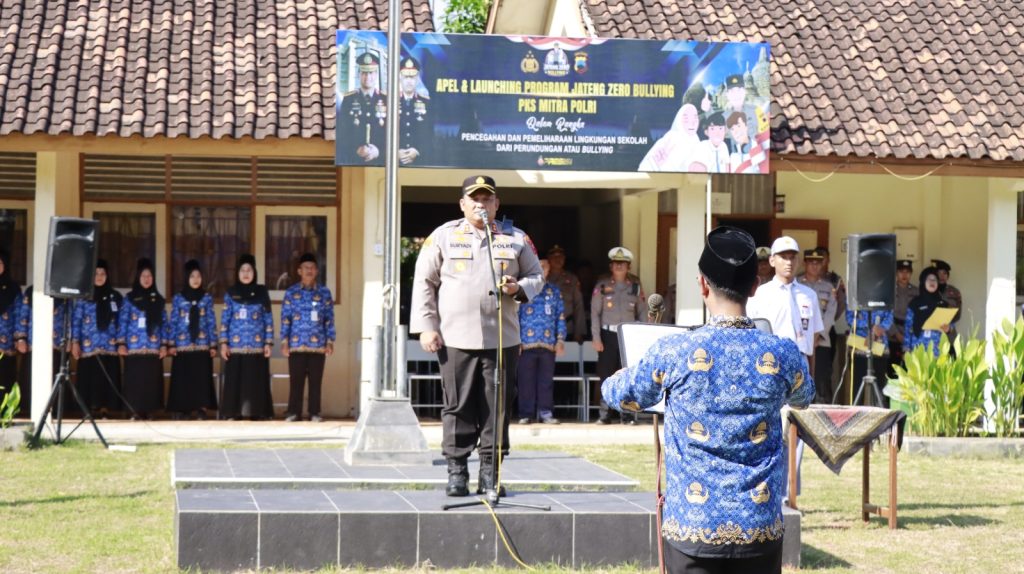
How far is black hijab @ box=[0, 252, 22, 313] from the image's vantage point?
15.3 metres

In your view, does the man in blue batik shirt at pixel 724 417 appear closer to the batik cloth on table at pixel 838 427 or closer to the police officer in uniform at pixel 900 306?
the batik cloth on table at pixel 838 427

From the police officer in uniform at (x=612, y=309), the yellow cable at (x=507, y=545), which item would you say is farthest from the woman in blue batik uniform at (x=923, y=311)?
the yellow cable at (x=507, y=545)

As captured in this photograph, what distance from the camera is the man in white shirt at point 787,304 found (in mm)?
9555

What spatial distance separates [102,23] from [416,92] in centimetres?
391

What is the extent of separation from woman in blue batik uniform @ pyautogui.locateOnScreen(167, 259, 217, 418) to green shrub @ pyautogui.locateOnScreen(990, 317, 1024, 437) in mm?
8027

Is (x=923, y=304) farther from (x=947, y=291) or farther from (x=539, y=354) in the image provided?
(x=539, y=354)

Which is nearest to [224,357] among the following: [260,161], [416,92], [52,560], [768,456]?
[260,161]

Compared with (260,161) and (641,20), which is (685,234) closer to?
(641,20)

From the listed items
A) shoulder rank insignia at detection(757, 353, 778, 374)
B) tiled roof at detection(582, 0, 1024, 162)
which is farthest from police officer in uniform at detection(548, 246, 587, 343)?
shoulder rank insignia at detection(757, 353, 778, 374)

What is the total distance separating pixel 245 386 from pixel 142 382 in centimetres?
108

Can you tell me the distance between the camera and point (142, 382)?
15.5 meters

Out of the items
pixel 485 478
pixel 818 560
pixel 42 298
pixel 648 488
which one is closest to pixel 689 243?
pixel 648 488

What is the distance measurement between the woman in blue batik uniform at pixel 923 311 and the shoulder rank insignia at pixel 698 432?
1250 cm

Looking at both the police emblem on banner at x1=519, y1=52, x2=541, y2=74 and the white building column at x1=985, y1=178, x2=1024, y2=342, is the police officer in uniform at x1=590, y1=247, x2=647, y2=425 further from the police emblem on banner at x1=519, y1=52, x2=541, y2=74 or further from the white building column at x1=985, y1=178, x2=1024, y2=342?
the white building column at x1=985, y1=178, x2=1024, y2=342
